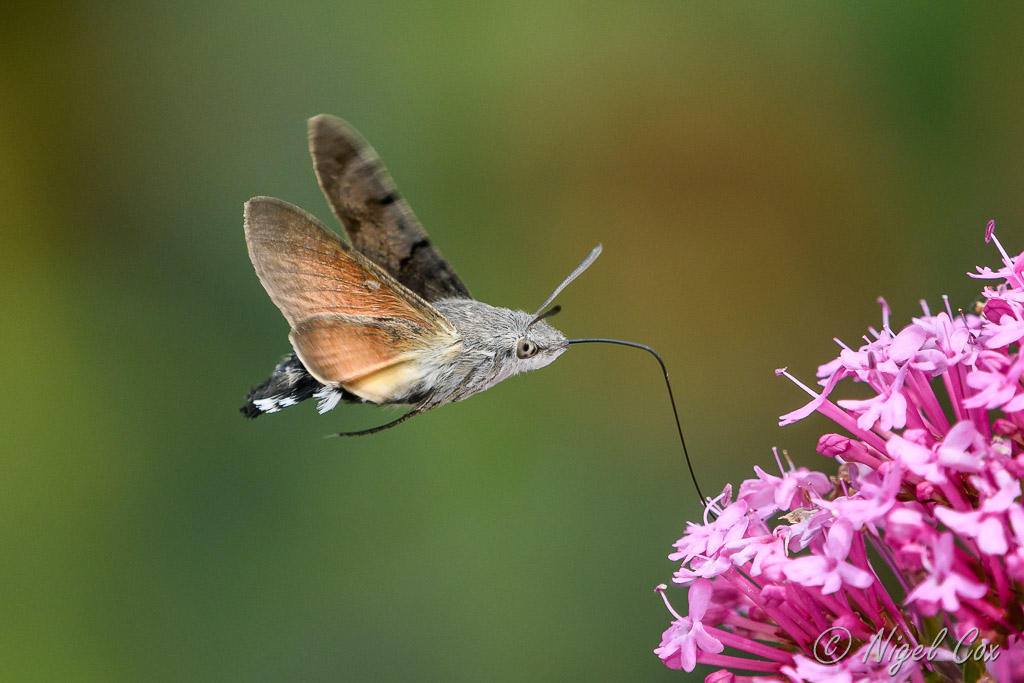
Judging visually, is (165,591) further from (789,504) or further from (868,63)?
(868,63)

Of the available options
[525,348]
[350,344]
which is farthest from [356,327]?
[525,348]

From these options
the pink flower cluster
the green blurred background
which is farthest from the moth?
the green blurred background

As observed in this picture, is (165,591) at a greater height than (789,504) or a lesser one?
lesser

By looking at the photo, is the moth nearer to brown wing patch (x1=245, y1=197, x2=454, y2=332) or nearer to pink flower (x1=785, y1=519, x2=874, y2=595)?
brown wing patch (x1=245, y1=197, x2=454, y2=332)

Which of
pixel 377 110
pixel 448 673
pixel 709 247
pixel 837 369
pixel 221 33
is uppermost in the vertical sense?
pixel 221 33

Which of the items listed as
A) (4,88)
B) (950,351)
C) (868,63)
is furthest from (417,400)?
(4,88)

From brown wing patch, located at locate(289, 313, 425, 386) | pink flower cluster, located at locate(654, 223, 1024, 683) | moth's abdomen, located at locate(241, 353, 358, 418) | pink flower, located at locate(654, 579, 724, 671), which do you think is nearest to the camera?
pink flower cluster, located at locate(654, 223, 1024, 683)

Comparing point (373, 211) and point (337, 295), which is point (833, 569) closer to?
point (337, 295)
